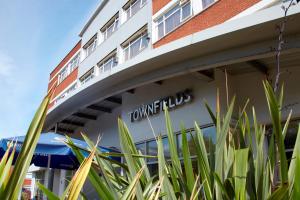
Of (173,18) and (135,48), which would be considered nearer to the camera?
(173,18)

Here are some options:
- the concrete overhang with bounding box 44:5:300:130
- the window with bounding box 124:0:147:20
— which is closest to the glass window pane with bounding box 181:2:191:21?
the window with bounding box 124:0:147:20

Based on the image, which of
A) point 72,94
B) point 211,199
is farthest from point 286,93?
point 72,94

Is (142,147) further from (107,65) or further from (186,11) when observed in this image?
(107,65)

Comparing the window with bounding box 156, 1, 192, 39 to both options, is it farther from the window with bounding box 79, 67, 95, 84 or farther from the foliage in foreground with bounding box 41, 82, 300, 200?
the foliage in foreground with bounding box 41, 82, 300, 200

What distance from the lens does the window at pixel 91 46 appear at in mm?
20984

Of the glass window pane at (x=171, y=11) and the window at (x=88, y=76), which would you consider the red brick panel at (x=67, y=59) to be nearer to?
the window at (x=88, y=76)

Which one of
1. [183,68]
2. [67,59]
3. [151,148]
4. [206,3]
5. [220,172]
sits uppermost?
[67,59]

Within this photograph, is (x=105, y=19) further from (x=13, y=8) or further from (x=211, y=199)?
(x=211, y=199)

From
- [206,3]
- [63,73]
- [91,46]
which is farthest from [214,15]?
[63,73]

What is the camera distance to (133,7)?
1703 centimetres

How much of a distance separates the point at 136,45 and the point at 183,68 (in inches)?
345

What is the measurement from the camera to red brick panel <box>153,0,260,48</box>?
30.8 feet

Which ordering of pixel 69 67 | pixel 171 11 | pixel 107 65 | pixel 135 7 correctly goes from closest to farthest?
pixel 171 11 < pixel 135 7 < pixel 107 65 < pixel 69 67

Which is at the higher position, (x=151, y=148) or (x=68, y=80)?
(x=68, y=80)
